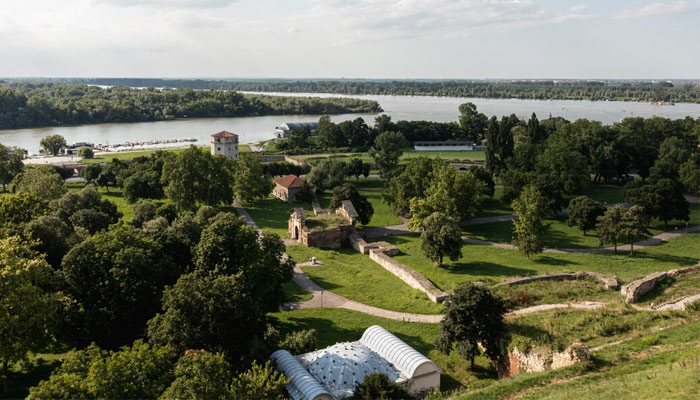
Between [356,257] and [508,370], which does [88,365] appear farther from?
[356,257]

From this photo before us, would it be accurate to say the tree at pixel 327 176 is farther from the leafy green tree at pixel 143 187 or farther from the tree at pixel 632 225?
the tree at pixel 632 225

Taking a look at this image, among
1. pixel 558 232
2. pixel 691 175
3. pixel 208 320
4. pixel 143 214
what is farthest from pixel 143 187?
pixel 691 175

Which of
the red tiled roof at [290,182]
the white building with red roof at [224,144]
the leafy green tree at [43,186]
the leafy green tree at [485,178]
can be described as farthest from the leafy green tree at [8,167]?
the leafy green tree at [485,178]

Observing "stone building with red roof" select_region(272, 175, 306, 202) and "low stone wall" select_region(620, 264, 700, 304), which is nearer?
"low stone wall" select_region(620, 264, 700, 304)

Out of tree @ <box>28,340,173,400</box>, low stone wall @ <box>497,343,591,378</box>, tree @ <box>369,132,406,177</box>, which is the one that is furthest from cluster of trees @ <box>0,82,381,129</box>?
low stone wall @ <box>497,343,591,378</box>

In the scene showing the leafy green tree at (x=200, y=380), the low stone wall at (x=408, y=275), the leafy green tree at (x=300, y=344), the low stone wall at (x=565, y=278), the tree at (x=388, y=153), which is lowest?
the low stone wall at (x=408, y=275)

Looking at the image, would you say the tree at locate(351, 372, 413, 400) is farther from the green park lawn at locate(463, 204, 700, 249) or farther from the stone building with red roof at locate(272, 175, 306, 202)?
the stone building with red roof at locate(272, 175, 306, 202)

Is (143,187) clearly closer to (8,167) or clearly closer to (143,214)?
(143,214)

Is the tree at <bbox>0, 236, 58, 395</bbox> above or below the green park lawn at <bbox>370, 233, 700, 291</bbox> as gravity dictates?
above
